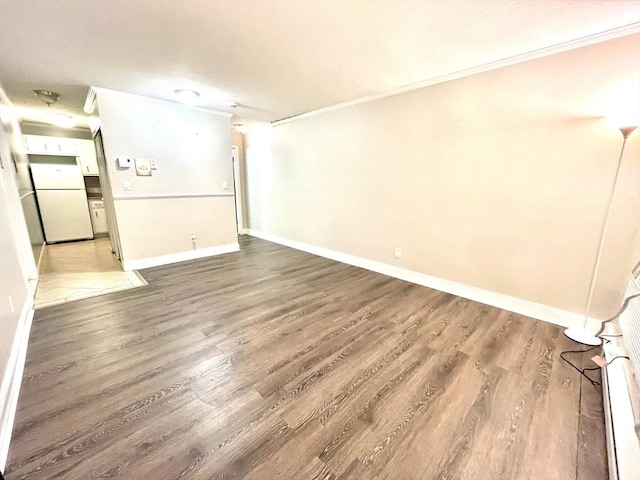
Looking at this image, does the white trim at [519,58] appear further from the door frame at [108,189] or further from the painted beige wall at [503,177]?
the door frame at [108,189]

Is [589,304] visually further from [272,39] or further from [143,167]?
[143,167]

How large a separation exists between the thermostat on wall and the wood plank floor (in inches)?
75.3

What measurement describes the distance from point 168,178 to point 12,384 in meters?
3.14

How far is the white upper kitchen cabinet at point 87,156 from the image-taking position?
18.7 feet

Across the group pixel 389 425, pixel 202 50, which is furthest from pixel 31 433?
pixel 202 50

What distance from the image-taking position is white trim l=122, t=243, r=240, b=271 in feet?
12.8

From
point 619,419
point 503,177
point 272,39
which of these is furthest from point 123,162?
point 619,419

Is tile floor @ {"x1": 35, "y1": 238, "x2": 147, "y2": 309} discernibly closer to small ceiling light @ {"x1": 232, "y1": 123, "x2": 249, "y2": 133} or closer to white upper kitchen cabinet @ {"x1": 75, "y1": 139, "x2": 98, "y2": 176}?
white upper kitchen cabinet @ {"x1": 75, "y1": 139, "x2": 98, "y2": 176}

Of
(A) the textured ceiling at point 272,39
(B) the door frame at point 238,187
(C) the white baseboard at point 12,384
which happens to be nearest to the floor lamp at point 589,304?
(A) the textured ceiling at point 272,39

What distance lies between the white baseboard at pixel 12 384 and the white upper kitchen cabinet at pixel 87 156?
4.78 metres

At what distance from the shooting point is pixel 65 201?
219 inches

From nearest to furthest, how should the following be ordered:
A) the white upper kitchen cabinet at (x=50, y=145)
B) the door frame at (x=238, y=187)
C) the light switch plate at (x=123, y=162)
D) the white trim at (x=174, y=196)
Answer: the light switch plate at (x=123, y=162), the white trim at (x=174, y=196), the white upper kitchen cabinet at (x=50, y=145), the door frame at (x=238, y=187)

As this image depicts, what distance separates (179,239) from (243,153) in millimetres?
2774

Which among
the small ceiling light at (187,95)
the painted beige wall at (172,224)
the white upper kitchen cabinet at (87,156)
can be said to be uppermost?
the small ceiling light at (187,95)
